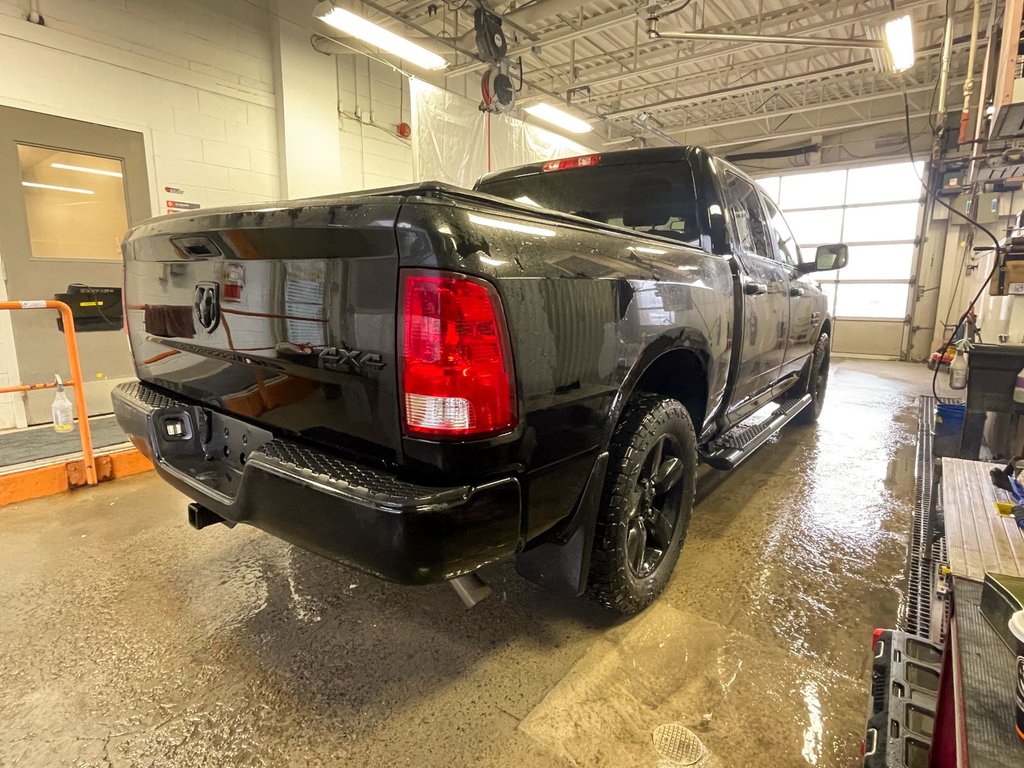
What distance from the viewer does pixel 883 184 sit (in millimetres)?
10297

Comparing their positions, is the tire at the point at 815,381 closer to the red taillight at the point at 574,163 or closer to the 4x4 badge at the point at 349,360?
the red taillight at the point at 574,163

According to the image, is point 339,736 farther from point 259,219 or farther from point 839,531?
point 839,531

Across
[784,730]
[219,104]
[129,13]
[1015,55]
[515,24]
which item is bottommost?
[784,730]

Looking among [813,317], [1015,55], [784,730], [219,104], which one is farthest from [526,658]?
[219,104]

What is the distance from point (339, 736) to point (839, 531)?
241cm

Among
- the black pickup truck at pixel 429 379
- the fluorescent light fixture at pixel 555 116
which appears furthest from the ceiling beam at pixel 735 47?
the black pickup truck at pixel 429 379

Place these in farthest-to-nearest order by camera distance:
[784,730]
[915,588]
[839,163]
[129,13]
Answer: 1. [839,163]
2. [129,13]
3. [915,588]
4. [784,730]

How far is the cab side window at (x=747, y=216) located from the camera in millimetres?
2482

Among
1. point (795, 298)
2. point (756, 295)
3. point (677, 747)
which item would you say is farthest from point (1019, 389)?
point (677, 747)

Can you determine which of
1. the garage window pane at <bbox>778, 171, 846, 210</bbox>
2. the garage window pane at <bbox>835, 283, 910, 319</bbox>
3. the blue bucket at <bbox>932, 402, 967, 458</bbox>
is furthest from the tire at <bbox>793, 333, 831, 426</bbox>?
the garage window pane at <bbox>778, 171, 846, 210</bbox>

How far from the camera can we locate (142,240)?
1.72 metres

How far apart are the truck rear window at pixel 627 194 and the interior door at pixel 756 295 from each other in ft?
0.82

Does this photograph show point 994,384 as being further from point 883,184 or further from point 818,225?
point 818,225

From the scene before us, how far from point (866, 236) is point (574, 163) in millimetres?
10765
